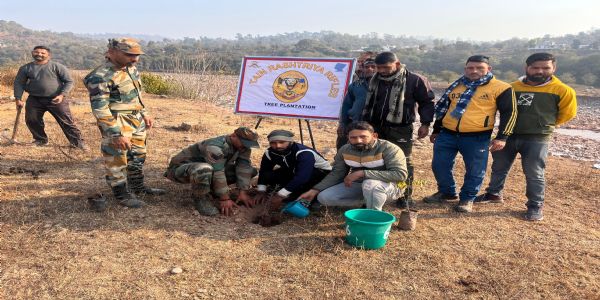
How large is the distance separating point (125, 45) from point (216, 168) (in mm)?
1461

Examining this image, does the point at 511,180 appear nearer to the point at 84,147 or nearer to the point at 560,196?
the point at 560,196

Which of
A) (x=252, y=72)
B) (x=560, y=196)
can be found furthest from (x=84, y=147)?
(x=560, y=196)

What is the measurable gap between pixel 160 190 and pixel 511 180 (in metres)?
4.86

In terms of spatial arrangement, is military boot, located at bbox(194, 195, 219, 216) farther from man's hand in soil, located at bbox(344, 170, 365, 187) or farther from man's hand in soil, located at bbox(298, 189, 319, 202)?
man's hand in soil, located at bbox(344, 170, 365, 187)

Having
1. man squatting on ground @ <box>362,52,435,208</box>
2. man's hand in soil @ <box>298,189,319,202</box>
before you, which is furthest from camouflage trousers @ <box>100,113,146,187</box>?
man squatting on ground @ <box>362,52,435,208</box>

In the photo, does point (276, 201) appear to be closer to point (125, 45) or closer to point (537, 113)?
point (125, 45)

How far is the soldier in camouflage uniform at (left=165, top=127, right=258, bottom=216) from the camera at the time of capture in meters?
4.13

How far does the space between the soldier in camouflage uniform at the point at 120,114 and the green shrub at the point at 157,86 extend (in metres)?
11.4

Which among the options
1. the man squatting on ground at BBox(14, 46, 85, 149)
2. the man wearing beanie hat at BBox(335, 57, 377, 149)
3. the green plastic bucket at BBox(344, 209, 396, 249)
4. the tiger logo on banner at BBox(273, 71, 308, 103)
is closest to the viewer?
the green plastic bucket at BBox(344, 209, 396, 249)

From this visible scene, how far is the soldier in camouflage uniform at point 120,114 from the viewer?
3.89 meters

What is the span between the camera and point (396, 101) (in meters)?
4.29

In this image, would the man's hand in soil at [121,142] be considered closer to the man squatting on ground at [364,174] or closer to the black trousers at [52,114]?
the man squatting on ground at [364,174]

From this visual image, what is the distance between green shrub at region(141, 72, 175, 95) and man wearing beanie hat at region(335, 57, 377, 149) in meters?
11.7

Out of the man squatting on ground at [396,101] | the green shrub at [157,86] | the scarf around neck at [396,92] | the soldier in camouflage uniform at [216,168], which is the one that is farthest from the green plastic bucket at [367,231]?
the green shrub at [157,86]
